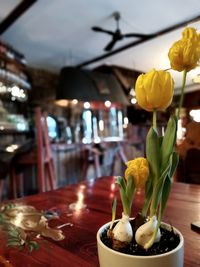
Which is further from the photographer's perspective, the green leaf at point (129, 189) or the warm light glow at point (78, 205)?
the warm light glow at point (78, 205)

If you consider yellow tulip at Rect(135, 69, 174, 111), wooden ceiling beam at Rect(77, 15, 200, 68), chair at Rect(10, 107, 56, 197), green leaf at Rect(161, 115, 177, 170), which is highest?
wooden ceiling beam at Rect(77, 15, 200, 68)

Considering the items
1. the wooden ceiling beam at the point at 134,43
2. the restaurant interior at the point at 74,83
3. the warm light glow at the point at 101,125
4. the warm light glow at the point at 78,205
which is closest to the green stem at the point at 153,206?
the warm light glow at the point at 78,205

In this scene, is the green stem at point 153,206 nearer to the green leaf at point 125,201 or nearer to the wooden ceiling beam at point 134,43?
the green leaf at point 125,201

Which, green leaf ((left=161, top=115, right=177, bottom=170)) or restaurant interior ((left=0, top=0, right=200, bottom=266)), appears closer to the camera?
green leaf ((left=161, top=115, right=177, bottom=170))

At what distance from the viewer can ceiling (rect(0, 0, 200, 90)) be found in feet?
10.2

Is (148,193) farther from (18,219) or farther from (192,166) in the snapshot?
(192,166)

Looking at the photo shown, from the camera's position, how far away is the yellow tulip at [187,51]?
1.35ft

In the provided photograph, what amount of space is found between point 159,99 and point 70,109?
5691 millimetres

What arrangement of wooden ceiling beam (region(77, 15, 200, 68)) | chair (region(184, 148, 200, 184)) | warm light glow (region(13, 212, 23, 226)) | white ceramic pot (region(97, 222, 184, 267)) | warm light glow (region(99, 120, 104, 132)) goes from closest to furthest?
white ceramic pot (region(97, 222, 184, 267)) → warm light glow (region(13, 212, 23, 226)) → chair (region(184, 148, 200, 184)) → wooden ceiling beam (region(77, 15, 200, 68)) → warm light glow (region(99, 120, 104, 132))

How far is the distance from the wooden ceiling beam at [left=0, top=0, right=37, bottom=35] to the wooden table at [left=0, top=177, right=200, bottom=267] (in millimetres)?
2673

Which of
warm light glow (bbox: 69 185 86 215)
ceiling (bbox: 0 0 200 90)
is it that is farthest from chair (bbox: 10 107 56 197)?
warm light glow (bbox: 69 185 86 215)

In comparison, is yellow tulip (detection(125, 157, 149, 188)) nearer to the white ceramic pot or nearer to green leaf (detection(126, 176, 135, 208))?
green leaf (detection(126, 176, 135, 208))

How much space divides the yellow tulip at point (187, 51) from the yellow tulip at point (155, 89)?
4 centimetres

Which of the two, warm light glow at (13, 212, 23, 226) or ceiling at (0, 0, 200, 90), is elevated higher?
ceiling at (0, 0, 200, 90)
